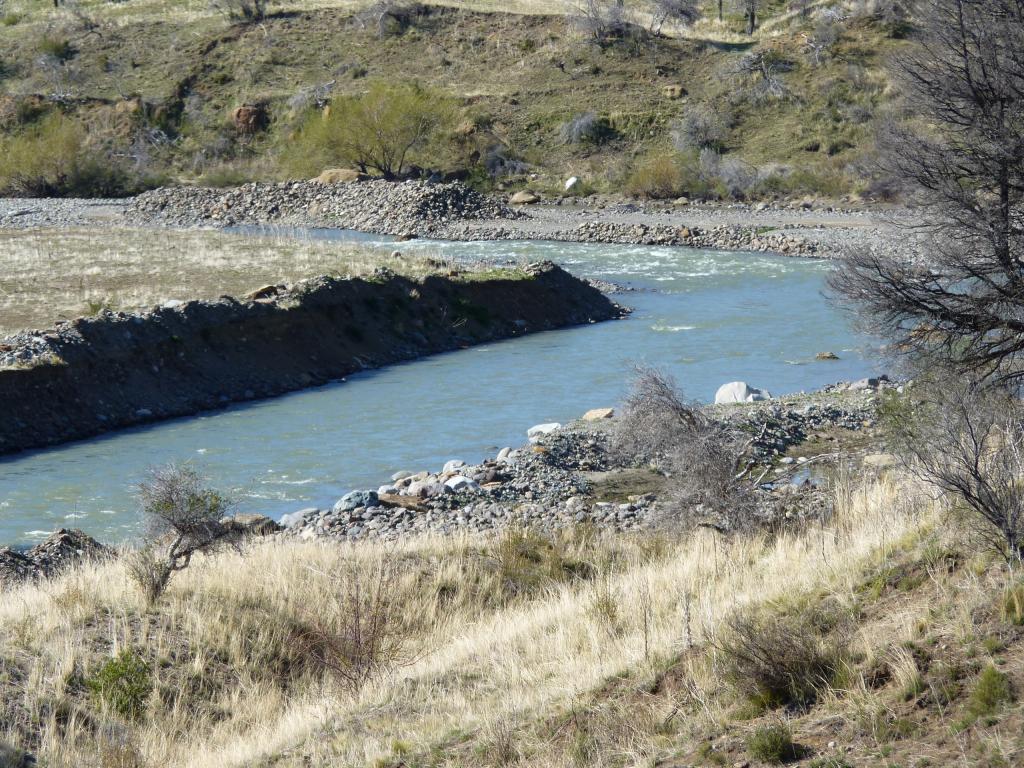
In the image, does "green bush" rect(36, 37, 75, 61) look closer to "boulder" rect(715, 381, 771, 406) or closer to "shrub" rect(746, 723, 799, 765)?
"boulder" rect(715, 381, 771, 406)

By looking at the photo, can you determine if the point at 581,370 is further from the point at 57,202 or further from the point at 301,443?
the point at 57,202

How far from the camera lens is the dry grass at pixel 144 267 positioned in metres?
25.3

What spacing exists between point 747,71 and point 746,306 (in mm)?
34970

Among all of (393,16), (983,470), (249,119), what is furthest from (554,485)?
(393,16)

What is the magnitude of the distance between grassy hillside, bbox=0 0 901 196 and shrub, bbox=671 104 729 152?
0.46m

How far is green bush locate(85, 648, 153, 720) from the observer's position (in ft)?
24.3

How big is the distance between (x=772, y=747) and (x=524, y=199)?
5032 centimetres

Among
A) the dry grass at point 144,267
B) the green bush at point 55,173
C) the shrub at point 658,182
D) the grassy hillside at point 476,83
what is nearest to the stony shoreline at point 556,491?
the dry grass at point 144,267

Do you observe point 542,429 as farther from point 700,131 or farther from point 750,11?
point 750,11

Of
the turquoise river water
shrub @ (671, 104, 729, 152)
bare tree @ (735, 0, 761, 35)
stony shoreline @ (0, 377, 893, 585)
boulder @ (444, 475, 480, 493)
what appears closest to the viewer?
stony shoreline @ (0, 377, 893, 585)

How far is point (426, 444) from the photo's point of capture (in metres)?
18.2

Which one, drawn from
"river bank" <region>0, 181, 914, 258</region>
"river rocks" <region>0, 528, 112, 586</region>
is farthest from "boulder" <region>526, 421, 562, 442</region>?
"river bank" <region>0, 181, 914, 258</region>

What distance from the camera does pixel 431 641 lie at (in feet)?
28.1

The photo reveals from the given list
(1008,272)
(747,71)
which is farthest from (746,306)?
(747,71)
